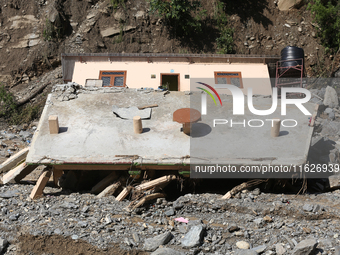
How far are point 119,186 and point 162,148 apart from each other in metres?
2.16

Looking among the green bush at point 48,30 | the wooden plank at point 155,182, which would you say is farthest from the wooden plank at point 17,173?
the green bush at point 48,30

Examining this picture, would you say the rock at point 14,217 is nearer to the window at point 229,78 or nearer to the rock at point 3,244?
the rock at point 3,244

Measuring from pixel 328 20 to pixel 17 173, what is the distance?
21952mm

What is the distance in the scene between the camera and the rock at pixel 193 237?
32.6 ft

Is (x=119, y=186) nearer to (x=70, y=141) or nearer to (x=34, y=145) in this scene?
(x=70, y=141)

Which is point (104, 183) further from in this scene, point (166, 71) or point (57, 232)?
point (166, 71)

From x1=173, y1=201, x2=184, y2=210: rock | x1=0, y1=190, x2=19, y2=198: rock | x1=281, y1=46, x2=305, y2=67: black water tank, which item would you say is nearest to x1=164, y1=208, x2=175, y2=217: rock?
x1=173, y1=201, x2=184, y2=210: rock

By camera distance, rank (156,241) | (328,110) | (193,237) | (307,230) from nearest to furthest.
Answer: (156,241)
(193,237)
(307,230)
(328,110)

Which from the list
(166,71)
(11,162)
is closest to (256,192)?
(11,162)

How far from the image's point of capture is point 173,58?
68.3 feet

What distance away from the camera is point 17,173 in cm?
1366

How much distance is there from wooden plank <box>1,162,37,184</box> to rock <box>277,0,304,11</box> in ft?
71.2

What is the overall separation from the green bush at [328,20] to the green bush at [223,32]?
5.84m

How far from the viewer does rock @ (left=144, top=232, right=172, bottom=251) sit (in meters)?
9.86
